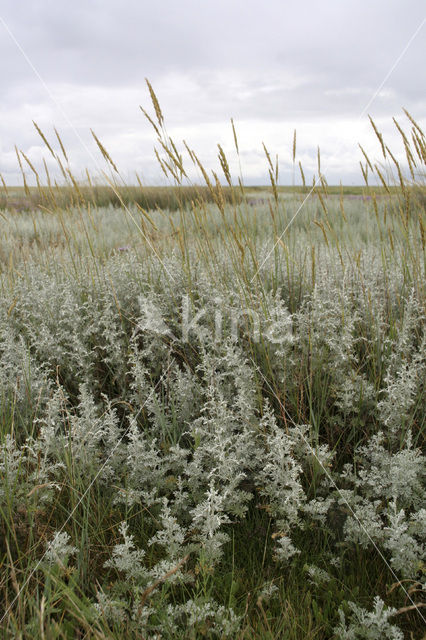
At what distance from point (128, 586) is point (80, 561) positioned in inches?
7.4

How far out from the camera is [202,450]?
1.77m

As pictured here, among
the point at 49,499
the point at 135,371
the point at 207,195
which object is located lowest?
the point at 49,499

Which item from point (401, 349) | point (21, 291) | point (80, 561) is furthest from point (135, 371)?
point (21, 291)

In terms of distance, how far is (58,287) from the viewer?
3.08 metres

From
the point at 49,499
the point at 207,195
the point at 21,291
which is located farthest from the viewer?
the point at 207,195

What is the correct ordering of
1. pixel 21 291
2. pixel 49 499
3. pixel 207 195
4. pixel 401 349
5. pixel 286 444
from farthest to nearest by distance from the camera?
pixel 207 195 < pixel 21 291 < pixel 401 349 < pixel 286 444 < pixel 49 499

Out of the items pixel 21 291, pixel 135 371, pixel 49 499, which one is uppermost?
pixel 21 291

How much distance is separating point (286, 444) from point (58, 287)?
203cm

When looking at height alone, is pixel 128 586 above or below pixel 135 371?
below

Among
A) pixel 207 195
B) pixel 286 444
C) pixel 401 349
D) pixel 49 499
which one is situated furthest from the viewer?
pixel 207 195

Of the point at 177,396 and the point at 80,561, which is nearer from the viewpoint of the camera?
the point at 80,561

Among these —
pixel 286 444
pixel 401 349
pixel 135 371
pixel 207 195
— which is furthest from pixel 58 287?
pixel 207 195

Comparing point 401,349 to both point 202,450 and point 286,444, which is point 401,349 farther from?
point 202,450

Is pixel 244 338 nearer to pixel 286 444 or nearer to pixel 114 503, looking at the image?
pixel 286 444
